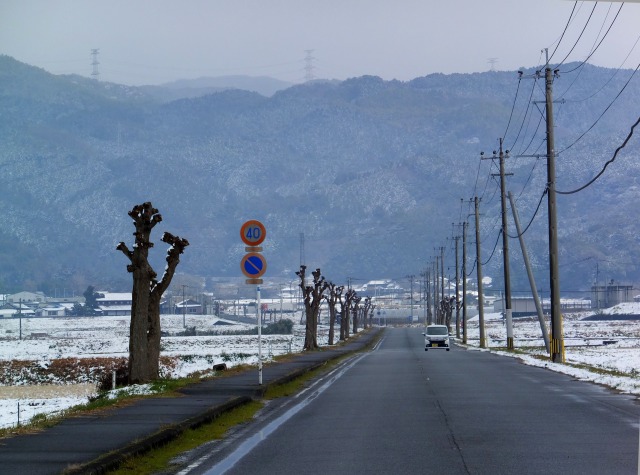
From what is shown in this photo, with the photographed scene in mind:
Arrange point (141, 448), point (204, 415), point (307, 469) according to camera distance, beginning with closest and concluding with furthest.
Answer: point (307, 469), point (141, 448), point (204, 415)

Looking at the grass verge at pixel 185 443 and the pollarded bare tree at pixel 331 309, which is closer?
the grass verge at pixel 185 443

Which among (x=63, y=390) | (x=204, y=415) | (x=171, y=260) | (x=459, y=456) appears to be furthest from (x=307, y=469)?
(x=63, y=390)

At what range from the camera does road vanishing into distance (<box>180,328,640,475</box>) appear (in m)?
13.7

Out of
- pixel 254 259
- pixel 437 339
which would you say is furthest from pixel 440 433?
pixel 437 339

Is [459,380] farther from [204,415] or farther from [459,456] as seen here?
[459,456]

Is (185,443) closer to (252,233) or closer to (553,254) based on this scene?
(252,233)

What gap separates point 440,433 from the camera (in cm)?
1714

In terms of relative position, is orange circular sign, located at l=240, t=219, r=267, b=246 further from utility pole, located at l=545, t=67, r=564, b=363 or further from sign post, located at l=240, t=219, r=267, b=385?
utility pole, located at l=545, t=67, r=564, b=363

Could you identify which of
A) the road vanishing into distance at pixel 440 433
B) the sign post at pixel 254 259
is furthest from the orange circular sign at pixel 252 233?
the road vanishing into distance at pixel 440 433

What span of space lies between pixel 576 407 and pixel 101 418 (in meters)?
8.48

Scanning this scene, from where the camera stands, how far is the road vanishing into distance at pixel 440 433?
13.7m

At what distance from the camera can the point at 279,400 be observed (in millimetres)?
25734

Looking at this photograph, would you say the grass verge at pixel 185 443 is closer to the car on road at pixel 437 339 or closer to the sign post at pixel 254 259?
the sign post at pixel 254 259

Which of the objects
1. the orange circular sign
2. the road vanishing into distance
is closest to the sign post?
the orange circular sign
